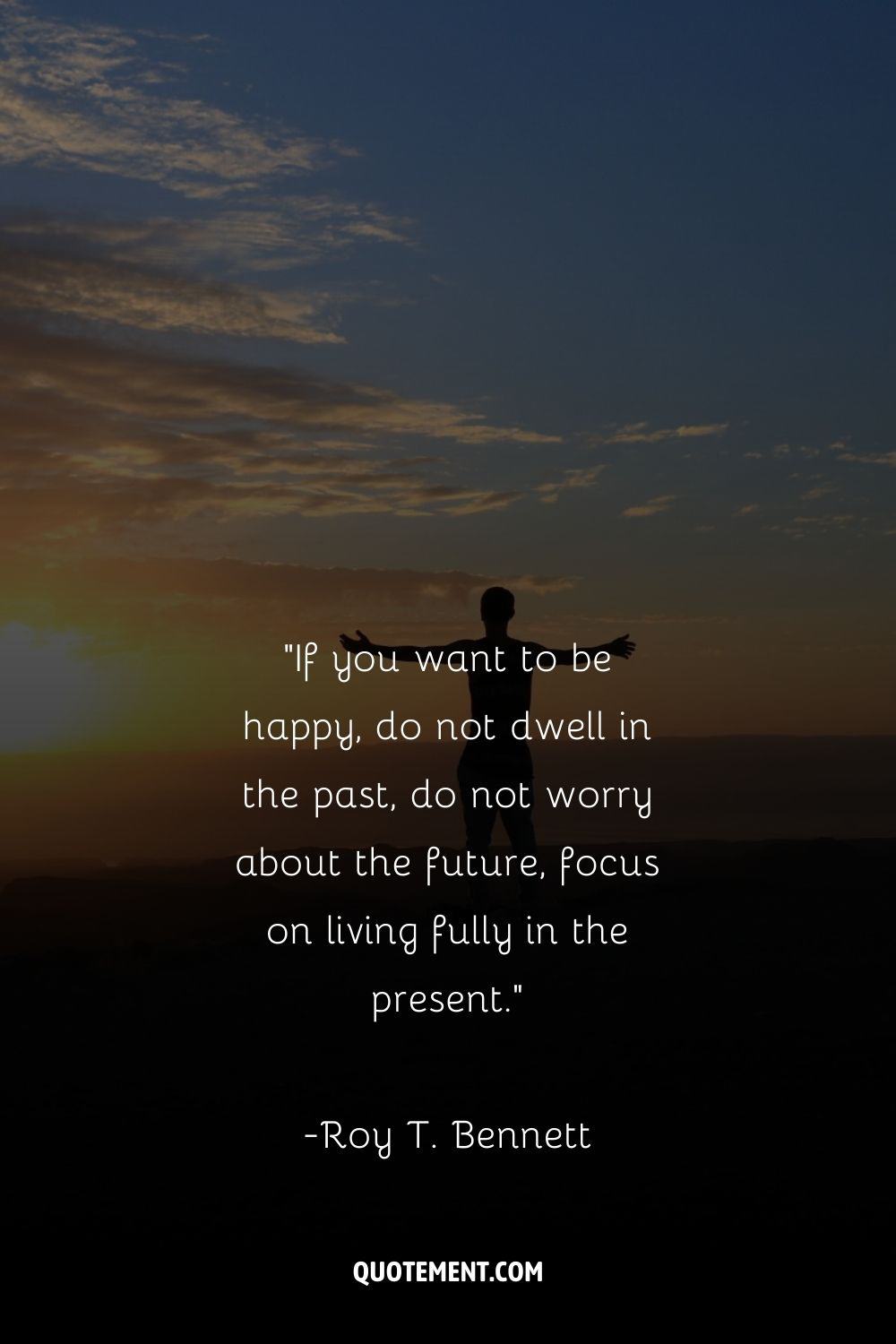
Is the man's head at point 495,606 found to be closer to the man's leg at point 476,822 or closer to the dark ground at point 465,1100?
the man's leg at point 476,822

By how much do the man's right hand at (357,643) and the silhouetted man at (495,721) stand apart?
0.44m

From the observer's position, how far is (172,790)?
428 ft

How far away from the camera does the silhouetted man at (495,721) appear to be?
1103 centimetres

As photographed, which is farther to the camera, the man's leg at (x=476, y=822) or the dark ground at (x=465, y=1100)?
the man's leg at (x=476, y=822)

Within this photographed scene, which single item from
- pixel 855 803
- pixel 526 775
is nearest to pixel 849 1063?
pixel 526 775

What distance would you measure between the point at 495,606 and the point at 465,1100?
4.90 metres

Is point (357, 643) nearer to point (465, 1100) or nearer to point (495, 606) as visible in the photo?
point (495, 606)

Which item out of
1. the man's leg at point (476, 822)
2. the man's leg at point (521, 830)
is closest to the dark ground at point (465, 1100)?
the man's leg at point (521, 830)

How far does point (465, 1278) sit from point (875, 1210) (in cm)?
148

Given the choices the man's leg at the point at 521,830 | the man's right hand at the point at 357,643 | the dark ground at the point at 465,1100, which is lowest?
the dark ground at the point at 465,1100

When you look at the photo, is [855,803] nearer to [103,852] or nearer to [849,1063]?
[103,852]

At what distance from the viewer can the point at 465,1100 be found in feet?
22.1

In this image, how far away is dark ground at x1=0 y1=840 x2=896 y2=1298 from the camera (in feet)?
17.1

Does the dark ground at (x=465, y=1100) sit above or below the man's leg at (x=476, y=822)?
below
